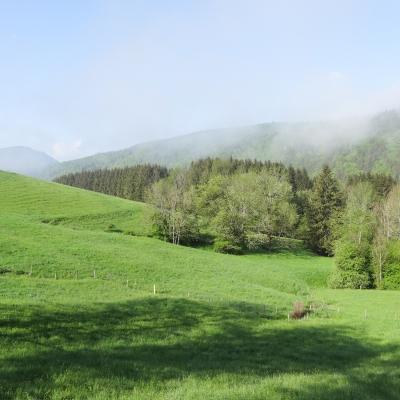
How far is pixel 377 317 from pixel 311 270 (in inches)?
1321

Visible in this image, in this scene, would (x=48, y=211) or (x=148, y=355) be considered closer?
(x=148, y=355)

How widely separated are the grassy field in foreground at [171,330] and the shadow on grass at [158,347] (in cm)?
7

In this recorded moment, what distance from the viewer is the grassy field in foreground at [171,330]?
11.9 m

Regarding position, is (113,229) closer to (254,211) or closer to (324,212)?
(254,211)

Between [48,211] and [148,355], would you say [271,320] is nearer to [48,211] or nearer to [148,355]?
[148,355]

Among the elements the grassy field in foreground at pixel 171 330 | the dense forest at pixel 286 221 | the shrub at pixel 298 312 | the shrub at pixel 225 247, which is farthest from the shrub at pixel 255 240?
the shrub at pixel 298 312

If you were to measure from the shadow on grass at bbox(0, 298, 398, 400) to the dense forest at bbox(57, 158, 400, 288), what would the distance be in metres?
38.5

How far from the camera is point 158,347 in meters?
17.7

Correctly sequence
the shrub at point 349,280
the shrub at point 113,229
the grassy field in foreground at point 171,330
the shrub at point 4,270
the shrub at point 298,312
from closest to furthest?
1. the grassy field in foreground at point 171,330
2. the shrub at point 298,312
3. the shrub at point 4,270
4. the shrub at point 349,280
5. the shrub at point 113,229

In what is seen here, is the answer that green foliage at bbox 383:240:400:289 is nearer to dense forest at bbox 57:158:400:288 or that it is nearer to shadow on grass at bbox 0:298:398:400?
dense forest at bbox 57:158:400:288

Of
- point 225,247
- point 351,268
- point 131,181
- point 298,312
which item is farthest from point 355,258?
point 131,181

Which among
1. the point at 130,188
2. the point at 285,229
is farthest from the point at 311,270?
the point at 130,188

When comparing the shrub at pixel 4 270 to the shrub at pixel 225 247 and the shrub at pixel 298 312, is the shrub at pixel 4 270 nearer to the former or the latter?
the shrub at pixel 298 312

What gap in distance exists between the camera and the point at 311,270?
68438mm
